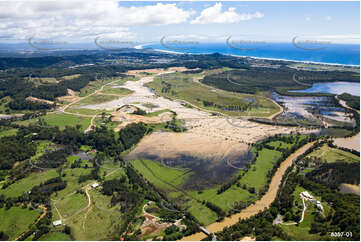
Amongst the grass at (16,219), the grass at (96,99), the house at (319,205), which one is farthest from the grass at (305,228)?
the grass at (96,99)

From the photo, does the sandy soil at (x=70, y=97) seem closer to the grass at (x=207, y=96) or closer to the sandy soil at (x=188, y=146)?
the grass at (x=207, y=96)

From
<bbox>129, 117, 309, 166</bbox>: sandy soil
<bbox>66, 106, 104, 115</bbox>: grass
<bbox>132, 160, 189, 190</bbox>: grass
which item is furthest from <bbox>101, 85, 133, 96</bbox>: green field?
<bbox>132, 160, 189, 190</bbox>: grass

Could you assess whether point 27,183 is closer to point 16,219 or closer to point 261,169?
point 16,219

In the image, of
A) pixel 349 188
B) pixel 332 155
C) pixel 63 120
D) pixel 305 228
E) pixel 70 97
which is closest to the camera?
pixel 305 228

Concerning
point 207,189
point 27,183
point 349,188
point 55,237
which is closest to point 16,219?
point 55,237

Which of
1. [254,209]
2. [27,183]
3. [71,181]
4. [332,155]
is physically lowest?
[27,183]

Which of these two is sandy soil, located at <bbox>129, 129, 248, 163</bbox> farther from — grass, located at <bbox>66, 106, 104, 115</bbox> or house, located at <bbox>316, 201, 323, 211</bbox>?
grass, located at <bbox>66, 106, 104, 115</bbox>
